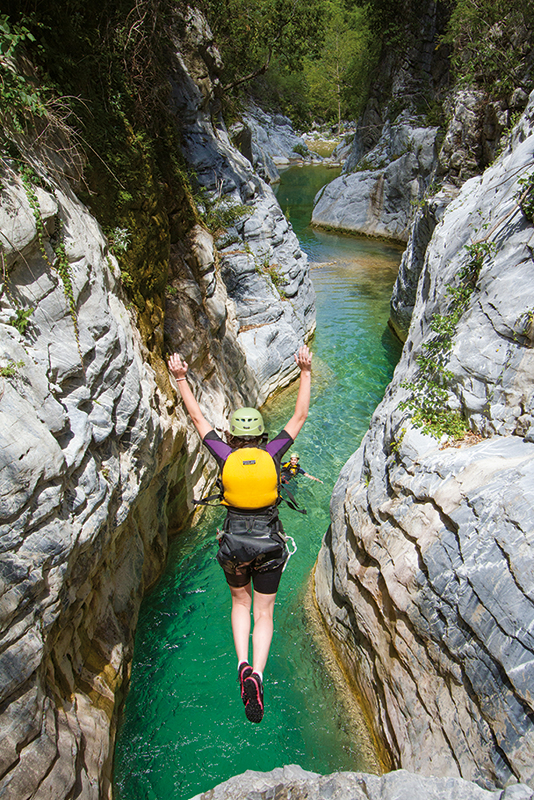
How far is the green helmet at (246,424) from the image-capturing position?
182 inches

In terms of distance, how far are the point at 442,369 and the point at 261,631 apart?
12.5 feet

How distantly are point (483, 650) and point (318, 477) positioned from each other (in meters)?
5.96

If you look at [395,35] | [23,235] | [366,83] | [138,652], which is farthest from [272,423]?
[366,83]

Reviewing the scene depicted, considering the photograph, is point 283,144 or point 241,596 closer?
point 241,596

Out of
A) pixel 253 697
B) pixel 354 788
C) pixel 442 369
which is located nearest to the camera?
pixel 354 788

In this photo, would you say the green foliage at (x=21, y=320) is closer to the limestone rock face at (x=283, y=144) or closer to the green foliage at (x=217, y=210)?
the green foliage at (x=217, y=210)

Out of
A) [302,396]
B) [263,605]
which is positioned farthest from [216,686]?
[302,396]

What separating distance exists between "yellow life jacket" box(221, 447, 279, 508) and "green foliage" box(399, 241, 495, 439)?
2.34 meters

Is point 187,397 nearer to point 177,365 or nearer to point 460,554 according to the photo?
point 177,365

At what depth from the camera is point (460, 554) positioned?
4434 mm

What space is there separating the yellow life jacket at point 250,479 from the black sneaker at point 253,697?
56.2 inches

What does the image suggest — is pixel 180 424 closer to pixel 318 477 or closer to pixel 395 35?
pixel 318 477

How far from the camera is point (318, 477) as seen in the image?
391 inches

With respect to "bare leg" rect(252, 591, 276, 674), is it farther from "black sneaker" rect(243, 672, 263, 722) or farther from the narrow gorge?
the narrow gorge
